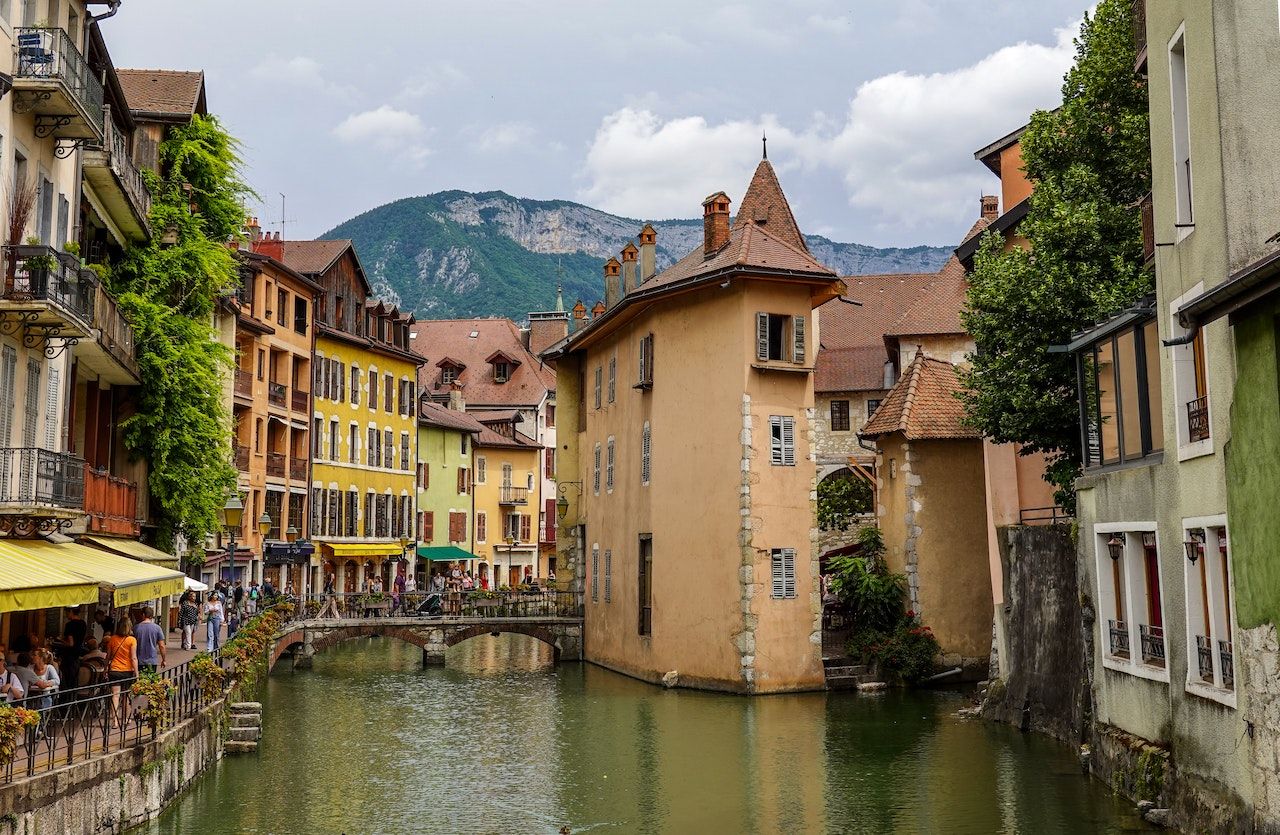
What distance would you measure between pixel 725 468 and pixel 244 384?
22122 millimetres

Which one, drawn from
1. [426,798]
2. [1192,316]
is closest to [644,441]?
[426,798]

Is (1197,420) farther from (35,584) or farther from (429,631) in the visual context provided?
(429,631)

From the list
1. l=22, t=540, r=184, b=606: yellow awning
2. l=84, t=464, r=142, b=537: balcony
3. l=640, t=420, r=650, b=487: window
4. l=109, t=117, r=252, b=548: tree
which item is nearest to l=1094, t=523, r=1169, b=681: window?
l=22, t=540, r=184, b=606: yellow awning

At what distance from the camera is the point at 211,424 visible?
105ft

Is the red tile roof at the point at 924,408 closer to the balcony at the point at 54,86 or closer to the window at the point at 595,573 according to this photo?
the window at the point at 595,573

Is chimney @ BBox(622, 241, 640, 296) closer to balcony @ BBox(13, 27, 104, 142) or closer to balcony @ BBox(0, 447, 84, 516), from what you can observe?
balcony @ BBox(13, 27, 104, 142)

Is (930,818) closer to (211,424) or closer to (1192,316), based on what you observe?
(1192,316)

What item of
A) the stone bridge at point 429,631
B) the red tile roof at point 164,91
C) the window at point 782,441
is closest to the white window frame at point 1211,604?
the window at point 782,441

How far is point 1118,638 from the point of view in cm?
1972

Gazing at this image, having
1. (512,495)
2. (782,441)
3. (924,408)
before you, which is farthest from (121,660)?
(512,495)

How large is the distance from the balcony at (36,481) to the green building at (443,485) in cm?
4477

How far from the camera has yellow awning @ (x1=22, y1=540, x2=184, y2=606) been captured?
18406 mm

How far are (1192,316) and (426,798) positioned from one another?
1350 centimetres

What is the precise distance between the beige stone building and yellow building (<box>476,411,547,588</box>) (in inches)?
1476
